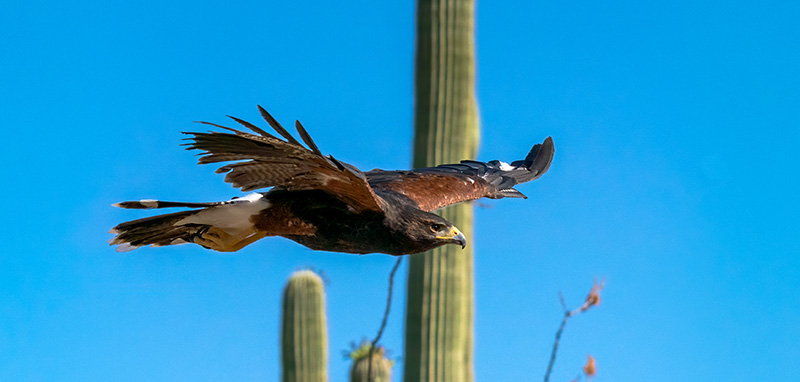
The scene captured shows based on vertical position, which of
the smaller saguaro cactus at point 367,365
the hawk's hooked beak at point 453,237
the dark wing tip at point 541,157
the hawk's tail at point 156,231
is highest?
the dark wing tip at point 541,157

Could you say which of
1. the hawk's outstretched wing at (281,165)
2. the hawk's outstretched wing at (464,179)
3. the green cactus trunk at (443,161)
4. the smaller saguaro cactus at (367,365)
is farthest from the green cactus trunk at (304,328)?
the hawk's outstretched wing at (281,165)

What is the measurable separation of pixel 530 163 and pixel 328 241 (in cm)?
236

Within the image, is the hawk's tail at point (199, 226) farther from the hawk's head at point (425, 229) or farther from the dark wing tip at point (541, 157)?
the dark wing tip at point (541, 157)

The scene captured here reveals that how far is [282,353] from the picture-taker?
10961 mm

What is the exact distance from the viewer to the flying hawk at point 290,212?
15.5 feet

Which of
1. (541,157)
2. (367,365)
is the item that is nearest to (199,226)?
(541,157)

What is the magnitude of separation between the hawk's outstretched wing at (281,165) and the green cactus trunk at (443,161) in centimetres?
395

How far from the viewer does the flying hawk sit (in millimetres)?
4711

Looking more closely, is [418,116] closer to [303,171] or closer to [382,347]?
[382,347]

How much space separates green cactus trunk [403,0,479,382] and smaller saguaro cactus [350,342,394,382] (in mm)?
1128

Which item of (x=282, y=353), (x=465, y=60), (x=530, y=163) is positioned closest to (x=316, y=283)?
(x=282, y=353)

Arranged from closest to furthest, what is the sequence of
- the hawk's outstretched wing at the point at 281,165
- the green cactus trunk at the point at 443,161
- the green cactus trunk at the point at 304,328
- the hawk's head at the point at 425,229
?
the hawk's outstretched wing at the point at 281,165
the hawk's head at the point at 425,229
the green cactus trunk at the point at 443,161
the green cactus trunk at the point at 304,328

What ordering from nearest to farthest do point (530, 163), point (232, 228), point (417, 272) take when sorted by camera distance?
point (232, 228) → point (530, 163) → point (417, 272)

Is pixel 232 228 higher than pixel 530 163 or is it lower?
lower
